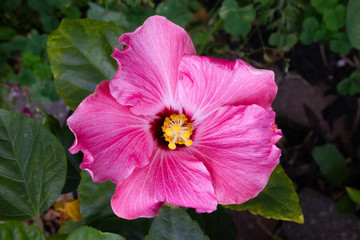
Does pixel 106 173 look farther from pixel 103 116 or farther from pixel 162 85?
pixel 162 85

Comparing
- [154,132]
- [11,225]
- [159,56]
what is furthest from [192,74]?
[11,225]

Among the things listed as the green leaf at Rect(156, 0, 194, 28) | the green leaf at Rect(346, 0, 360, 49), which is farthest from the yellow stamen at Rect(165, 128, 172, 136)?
the green leaf at Rect(346, 0, 360, 49)

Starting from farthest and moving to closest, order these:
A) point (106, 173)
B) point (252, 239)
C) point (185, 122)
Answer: point (252, 239) < point (185, 122) < point (106, 173)

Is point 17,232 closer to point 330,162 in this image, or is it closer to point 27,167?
point 27,167

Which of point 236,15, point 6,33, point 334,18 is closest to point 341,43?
point 334,18

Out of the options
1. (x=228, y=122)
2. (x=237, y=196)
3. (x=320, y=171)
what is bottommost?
(x=320, y=171)
